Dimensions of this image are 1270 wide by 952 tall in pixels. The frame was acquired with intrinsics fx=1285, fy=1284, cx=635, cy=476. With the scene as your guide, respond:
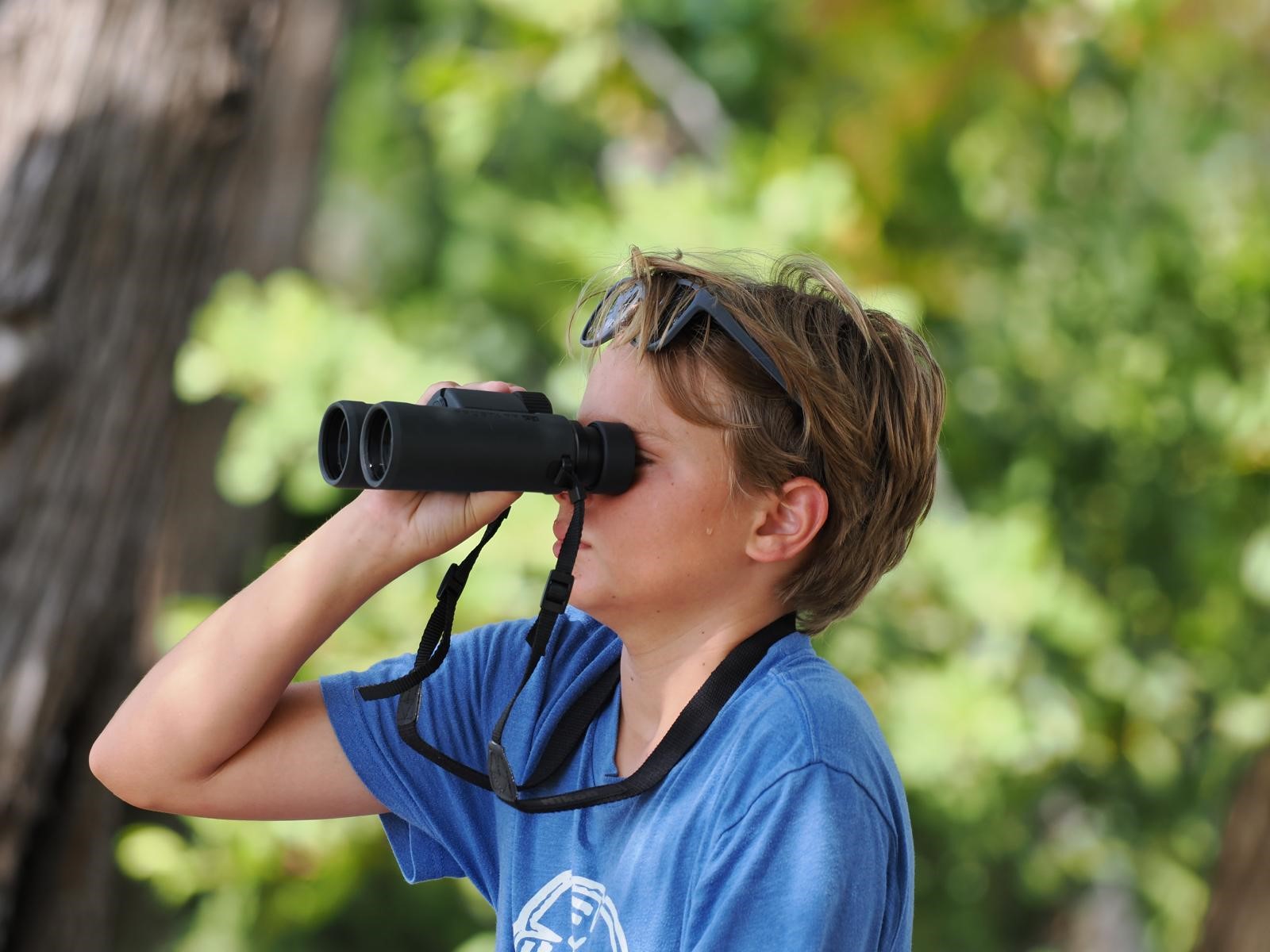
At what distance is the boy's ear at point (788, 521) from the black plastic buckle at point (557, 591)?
0.18 meters

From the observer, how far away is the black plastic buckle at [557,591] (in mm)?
1099

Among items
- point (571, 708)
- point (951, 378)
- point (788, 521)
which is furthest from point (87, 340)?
point (951, 378)

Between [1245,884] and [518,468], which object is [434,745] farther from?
[1245,884]

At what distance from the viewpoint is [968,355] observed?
3.28 metres

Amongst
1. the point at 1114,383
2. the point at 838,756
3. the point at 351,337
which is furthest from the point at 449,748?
the point at 1114,383

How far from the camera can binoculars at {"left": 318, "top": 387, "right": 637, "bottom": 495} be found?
1.08 m

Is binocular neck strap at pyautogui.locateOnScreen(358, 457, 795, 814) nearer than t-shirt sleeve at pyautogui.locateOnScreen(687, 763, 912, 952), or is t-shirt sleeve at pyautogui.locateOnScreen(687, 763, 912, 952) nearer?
t-shirt sleeve at pyautogui.locateOnScreen(687, 763, 912, 952)

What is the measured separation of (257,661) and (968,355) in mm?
2446

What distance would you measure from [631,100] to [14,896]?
227 cm

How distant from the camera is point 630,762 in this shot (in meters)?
1.19

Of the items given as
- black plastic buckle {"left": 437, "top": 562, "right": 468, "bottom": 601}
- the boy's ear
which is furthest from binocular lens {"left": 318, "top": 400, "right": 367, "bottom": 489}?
the boy's ear

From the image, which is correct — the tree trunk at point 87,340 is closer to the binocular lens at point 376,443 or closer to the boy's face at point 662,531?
the binocular lens at point 376,443

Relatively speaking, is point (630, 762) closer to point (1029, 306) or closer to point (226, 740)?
point (226, 740)

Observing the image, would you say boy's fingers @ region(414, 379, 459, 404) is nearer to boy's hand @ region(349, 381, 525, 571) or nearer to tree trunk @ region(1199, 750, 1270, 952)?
boy's hand @ region(349, 381, 525, 571)
